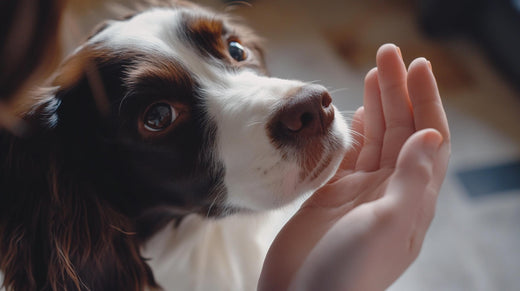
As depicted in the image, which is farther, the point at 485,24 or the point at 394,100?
the point at 485,24

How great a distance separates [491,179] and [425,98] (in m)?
1.25

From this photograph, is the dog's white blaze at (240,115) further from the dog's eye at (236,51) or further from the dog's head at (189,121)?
the dog's eye at (236,51)

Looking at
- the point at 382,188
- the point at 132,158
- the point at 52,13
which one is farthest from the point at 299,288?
the point at 52,13

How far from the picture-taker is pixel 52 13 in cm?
78

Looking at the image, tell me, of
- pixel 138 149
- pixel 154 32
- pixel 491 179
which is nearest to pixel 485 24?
pixel 491 179

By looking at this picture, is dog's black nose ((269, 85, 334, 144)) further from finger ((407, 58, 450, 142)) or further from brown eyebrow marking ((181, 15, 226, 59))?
brown eyebrow marking ((181, 15, 226, 59))

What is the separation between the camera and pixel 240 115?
3.28 feet

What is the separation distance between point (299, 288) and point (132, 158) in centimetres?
48

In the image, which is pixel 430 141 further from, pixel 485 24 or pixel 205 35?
pixel 485 24

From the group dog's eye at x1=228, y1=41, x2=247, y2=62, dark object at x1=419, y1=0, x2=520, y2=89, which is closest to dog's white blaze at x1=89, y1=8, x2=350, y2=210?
dog's eye at x1=228, y1=41, x2=247, y2=62

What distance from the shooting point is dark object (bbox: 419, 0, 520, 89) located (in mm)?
→ 2236

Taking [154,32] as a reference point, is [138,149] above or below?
below

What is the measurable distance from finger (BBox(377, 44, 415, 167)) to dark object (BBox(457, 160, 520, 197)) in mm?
1149

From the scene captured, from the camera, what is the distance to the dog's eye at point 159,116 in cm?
Result: 101
